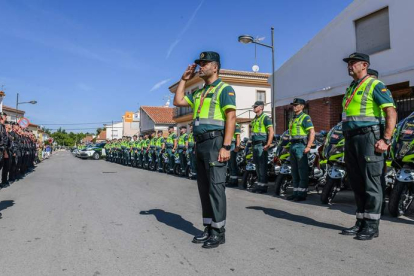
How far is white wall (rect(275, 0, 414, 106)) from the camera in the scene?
11.6m

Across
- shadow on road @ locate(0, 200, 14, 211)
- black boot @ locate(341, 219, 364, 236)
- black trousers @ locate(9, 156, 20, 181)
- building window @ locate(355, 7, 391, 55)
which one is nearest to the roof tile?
building window @ locate(355, 7, 391, 55)

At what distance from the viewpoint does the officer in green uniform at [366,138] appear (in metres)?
4.08

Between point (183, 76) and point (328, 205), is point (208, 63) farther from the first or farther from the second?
point (328, 205)

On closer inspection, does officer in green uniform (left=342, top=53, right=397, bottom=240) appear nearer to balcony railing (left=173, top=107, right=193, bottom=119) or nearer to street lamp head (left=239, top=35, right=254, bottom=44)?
street lamp head (left=239, top=35, right=254, bottom=44)

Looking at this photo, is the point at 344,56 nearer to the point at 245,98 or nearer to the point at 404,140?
the point at 404,140

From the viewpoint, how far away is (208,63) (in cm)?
411

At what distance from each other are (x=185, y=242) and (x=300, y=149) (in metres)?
3.64

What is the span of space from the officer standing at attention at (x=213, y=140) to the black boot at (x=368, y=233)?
1.54 meters

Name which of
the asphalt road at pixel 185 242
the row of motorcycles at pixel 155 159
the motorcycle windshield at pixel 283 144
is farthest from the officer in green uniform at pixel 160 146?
→ the asphalt road at pixel 185 242

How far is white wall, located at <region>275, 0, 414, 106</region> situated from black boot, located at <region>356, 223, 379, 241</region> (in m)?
8.95

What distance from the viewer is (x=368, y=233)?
4070mm

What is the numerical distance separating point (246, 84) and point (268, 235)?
2592 cm

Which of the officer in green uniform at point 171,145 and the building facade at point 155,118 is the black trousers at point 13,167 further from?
the building facade at point 155,118

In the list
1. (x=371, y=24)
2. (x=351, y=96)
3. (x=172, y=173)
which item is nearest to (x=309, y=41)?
(x=371, y=24)
